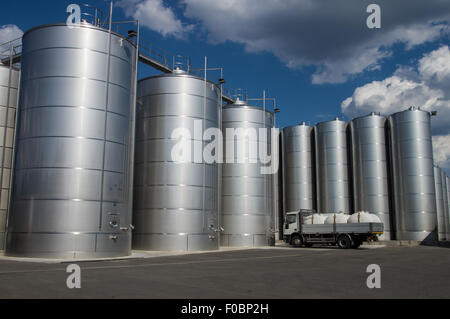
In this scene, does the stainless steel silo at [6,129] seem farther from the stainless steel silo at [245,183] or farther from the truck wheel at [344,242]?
the truck wheel at [344,242]

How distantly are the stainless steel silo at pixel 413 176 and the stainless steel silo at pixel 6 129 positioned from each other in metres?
33.6

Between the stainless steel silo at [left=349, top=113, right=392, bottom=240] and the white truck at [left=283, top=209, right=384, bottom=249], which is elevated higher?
the stainless steel silo at [left=349, top=113, right=392, bottom=240]

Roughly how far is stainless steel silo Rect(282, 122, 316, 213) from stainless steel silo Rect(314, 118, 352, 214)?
4.13ft

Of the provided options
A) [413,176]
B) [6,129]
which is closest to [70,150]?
[6,129]

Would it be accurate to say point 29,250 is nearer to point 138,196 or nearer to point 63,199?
point 63,199

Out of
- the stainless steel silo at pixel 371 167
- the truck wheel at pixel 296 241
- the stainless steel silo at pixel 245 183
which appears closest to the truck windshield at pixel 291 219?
the truck wheel at pixel 296 241

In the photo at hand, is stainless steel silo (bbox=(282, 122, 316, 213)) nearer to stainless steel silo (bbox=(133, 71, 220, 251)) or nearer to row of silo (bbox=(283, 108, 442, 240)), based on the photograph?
row of silo (bbox=(283, 108, 442, 240))

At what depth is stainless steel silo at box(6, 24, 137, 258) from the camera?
20484 mm

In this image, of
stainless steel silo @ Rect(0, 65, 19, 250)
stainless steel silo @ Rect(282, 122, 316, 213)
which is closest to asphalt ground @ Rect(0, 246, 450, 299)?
stainless steel silo @ Rect(0, 65, 19, 250)

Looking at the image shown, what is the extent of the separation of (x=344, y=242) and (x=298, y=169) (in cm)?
1538

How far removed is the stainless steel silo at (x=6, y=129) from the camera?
25781mm

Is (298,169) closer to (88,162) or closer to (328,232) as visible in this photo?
(328,232)

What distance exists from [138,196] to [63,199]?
8.25 metres
